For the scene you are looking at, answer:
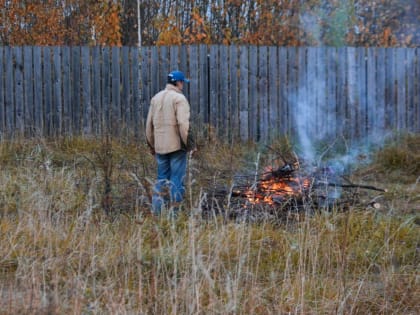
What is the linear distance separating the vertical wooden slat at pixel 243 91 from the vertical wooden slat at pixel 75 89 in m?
3.09

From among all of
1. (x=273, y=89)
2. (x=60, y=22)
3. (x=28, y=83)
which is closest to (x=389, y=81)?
(x=273, y=89)

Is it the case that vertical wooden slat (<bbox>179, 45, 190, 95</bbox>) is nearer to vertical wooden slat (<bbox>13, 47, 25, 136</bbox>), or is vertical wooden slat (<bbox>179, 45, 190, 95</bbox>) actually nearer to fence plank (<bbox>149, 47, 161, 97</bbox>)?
fence plank (<bbox>149, 47, 161, 97</bbox>)

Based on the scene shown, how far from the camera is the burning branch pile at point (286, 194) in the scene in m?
6.47

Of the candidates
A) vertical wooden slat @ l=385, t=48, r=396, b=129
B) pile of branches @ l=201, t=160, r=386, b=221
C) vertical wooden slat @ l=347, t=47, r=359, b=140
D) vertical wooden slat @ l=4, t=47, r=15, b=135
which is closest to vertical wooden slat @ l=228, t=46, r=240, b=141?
vertical wooden slat @ l=347, t=47, r=359, b=140

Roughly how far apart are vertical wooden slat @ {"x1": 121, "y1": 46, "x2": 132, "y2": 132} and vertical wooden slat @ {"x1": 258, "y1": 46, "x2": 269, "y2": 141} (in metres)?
2.49

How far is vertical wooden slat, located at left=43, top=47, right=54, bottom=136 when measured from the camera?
12.2 meters

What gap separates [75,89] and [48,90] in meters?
0.52

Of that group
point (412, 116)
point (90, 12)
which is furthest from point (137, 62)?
point (412, 116)

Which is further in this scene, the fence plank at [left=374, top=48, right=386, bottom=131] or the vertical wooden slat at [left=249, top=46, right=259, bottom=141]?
the fence plank at [left=374, top=48, right=386, bottom=131]

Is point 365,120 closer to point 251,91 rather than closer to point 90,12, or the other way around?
point 251,91

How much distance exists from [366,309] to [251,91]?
8276 mm

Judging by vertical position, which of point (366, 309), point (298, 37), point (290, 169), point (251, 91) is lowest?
point (366, 309)

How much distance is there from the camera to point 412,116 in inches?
501

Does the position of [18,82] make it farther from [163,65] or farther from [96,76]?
[163,65]
